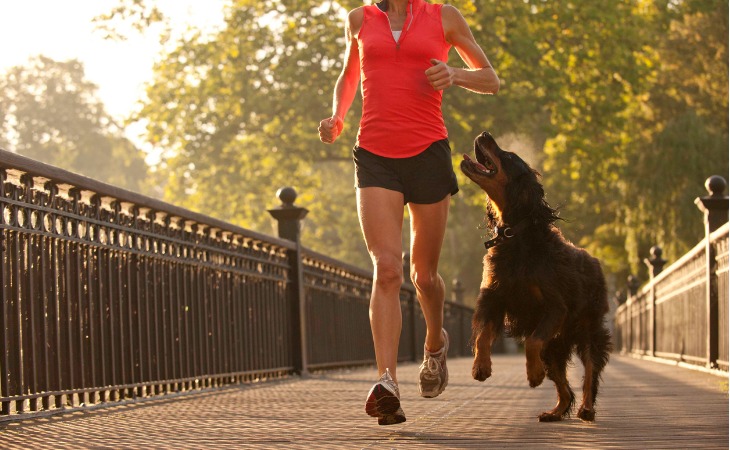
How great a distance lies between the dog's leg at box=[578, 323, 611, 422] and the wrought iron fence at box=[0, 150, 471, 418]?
2676mm

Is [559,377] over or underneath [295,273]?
underneath

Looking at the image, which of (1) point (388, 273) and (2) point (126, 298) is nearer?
(1) point (388, 273)

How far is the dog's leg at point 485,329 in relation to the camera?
5789 mm

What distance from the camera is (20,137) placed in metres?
89.2

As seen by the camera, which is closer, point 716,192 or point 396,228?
point 396,228

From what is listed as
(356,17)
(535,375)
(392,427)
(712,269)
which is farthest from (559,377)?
(712,269)

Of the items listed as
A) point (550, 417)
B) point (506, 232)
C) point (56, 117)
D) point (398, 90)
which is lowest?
point (550, 417)

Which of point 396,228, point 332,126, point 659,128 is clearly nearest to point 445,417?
point 396,228

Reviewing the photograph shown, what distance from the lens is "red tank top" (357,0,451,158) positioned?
6.14 m

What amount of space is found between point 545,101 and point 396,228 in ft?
88.3

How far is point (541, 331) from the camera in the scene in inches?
230

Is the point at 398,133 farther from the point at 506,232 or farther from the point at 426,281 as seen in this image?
the point at 426,281

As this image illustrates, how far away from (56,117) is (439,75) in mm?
87753

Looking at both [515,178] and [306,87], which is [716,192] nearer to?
[515,178]
